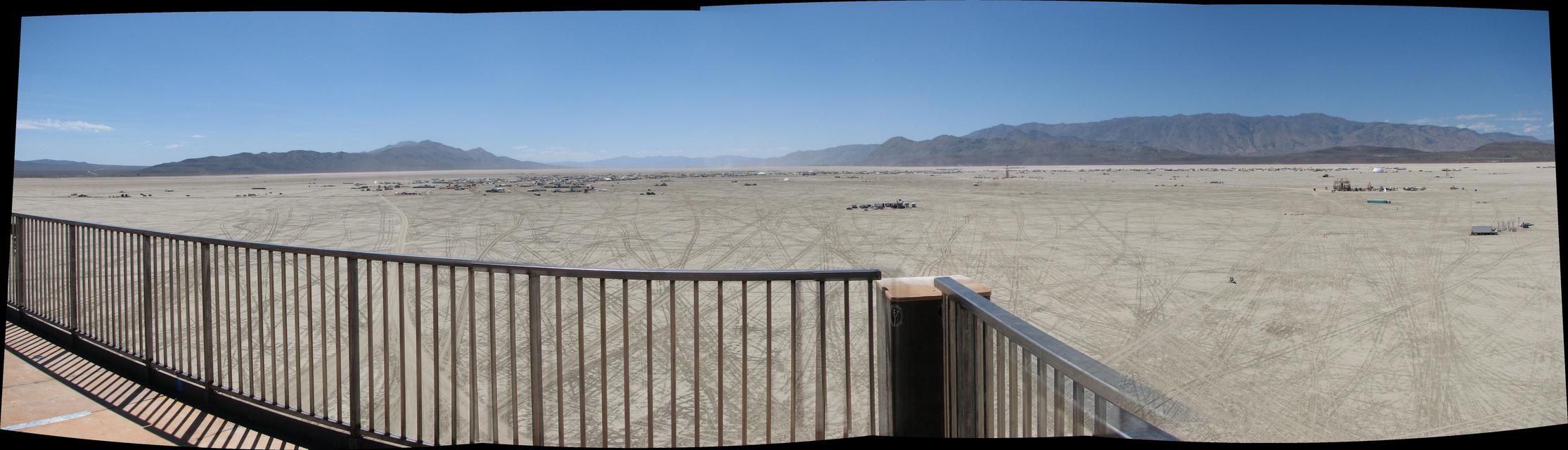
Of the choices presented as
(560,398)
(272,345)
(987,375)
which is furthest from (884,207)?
(987,375)

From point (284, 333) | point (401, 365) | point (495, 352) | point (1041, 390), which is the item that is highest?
point (1041, 390)

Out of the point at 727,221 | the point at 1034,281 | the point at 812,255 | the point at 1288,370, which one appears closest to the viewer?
the point at 1288,370

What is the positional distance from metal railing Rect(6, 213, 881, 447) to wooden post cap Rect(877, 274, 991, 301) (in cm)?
9

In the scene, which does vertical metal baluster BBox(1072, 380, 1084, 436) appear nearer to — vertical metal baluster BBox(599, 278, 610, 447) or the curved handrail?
the curved handrail

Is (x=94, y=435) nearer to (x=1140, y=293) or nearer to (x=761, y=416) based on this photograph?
(x=761, y=416)

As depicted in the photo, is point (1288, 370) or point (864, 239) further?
point (864, 239)

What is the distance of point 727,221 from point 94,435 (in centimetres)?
1588

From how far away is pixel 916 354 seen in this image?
251 cm

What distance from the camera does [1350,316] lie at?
7.30m

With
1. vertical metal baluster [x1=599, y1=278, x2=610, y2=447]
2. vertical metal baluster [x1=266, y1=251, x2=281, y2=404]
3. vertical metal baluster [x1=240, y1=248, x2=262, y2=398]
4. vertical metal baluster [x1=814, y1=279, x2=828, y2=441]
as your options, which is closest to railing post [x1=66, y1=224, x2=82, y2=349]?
vertical metal baluster [x1=240, y1=248, x2=262, y2=398]

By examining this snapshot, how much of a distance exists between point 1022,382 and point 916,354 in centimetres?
43

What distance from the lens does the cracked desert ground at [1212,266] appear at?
5062mm

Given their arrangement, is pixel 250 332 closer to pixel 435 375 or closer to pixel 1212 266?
pixel 435 375

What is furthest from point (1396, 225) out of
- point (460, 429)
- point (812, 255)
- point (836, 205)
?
point (460, 429)
